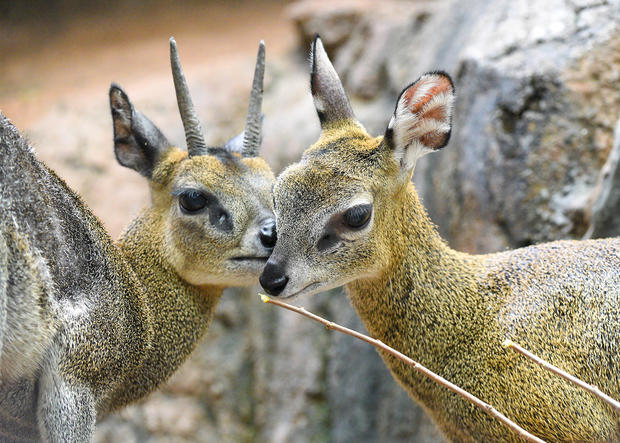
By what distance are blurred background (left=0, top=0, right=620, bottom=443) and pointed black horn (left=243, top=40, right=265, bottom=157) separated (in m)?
1.56

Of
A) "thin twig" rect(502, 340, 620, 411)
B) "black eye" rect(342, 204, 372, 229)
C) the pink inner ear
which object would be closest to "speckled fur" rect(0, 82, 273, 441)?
"black eye" rect(342, 204, 372, 229)

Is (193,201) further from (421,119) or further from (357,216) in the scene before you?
(421,119)

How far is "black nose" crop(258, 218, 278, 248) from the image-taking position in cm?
404

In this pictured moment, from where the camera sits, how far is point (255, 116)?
4555 millimetres

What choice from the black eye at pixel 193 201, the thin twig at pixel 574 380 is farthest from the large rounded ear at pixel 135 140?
→ the thin twig at pixel 574 380

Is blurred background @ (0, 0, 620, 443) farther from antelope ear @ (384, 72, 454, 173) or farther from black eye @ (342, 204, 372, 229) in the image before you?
black eye @ (342, 204, 372, 229)

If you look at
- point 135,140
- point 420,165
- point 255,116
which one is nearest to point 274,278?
point 255,116

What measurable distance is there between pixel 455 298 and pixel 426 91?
3.51ft

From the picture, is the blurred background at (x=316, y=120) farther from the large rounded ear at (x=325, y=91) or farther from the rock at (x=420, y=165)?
the large rounded ear at (x=325, y=91)

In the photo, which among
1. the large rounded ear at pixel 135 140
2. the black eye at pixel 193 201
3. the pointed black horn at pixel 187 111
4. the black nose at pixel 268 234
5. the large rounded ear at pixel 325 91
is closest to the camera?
the large rounded ear at pixel 325 91

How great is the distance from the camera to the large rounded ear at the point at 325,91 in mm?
3932

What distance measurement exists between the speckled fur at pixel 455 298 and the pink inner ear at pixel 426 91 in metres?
0.24

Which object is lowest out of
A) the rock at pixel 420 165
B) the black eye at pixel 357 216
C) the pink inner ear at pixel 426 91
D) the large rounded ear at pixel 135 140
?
the rock at pixel 420 165

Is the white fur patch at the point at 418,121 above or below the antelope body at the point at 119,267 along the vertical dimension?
above
